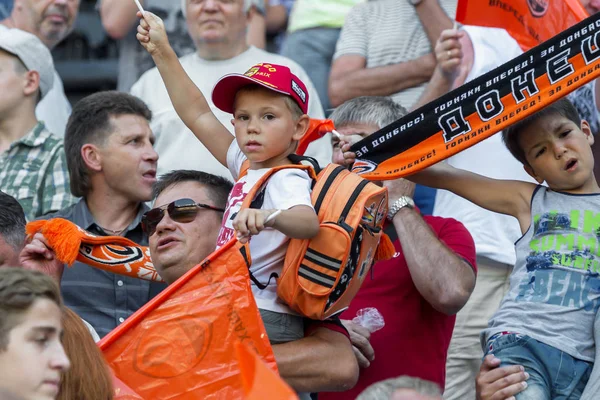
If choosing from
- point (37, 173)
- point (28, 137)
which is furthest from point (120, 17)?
point (37, 173)

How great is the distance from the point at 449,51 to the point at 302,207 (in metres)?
1.78

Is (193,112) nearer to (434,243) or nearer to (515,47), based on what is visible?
(434,243)

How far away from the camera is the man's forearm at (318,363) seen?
13.5 ft

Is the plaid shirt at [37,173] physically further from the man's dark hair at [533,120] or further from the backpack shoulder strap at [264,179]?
the man's dark hair at [533,120]

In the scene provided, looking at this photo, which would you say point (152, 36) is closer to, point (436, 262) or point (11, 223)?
point (11, 223)

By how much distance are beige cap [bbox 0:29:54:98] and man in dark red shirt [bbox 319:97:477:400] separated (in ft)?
6.62

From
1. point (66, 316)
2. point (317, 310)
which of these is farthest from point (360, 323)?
point (66, 316)

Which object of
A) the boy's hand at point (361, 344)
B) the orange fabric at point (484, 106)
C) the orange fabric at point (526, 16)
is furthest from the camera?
the orange fabric at point (526, 16)

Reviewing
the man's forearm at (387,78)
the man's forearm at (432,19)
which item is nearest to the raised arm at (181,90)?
the man's forearm at (387,78)

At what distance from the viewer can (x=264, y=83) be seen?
4.04m

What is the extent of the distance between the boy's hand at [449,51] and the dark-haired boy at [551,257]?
835mm

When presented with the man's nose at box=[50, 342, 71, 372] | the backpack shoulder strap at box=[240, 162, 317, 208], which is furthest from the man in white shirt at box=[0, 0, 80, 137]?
the man's nose at box=[50, 342, 71, 372]

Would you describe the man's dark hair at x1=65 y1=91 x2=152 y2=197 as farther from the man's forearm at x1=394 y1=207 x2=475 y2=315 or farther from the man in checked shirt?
Result: the man's forearm at x1=394 y1=207 x2=475 y2=315

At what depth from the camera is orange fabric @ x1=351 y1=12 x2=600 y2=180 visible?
169 inches
